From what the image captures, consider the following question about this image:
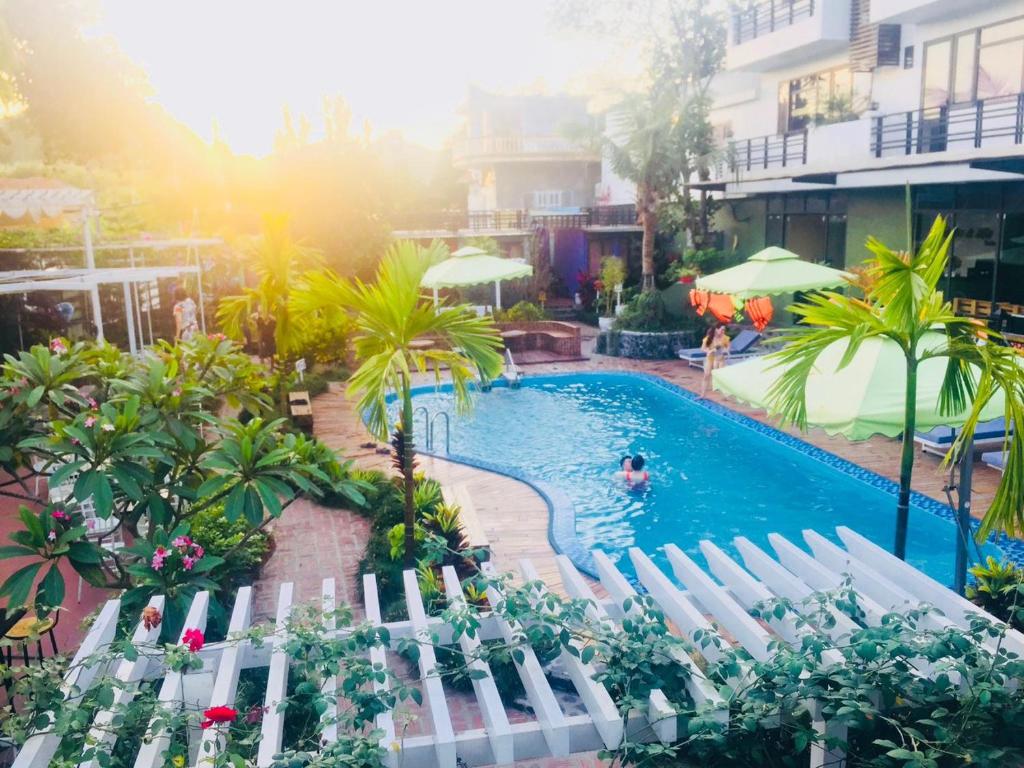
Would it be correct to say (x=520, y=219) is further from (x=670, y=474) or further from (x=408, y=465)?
(x=408, y=465)

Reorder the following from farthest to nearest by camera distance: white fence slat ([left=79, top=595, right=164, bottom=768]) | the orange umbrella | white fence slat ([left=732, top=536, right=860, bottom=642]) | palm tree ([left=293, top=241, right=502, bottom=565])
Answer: the orange umbrella < palm tree ([left=293, top=241, right=502, bottom=565]) < white fence slat ([left=732, top=536, right=860, bottom=642]) < white fence slat ([left=79, top=595, right=164, bottom=768])

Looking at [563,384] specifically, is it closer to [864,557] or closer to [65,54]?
[864,557]

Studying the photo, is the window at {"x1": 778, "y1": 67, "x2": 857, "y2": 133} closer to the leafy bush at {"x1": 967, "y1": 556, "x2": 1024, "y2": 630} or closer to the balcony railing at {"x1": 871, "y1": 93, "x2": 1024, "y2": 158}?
the balcony railing at {"x1": 871, "y1": 93, "x2": 1024, "y2": 158}

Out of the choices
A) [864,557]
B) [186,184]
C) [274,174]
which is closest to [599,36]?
[274,174]

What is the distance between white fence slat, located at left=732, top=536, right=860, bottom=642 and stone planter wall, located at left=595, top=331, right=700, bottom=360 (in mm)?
17095

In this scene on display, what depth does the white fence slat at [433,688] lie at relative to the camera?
9.74 feet

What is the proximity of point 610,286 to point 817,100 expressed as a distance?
7.54 meters

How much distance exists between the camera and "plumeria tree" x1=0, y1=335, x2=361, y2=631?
498 centimetres

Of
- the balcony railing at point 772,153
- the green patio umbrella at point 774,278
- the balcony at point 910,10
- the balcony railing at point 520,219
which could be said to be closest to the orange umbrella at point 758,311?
the green patio umbrella at point 774,278

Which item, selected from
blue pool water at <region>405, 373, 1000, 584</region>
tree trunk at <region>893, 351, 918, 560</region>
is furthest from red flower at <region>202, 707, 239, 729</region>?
blue pool water at <region>405, 373, 1000, 584</region>

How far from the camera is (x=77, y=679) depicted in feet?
10.7

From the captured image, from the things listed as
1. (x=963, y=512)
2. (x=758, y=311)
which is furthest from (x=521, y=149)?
(x=963, y=512)

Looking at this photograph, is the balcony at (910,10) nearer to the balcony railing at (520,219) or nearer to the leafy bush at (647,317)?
the leafy bush at (647,317)

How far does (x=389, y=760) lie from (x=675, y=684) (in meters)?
1.09
